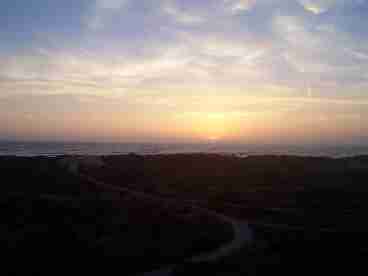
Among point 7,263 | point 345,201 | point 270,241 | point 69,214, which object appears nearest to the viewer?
point 7,263

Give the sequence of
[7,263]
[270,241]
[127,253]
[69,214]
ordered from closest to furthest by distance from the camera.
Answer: [7,263] → [127,253] → [270,241] → [69,214]

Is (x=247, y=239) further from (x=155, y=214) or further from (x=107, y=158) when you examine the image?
(x=107, y=158)

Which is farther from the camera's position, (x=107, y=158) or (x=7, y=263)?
(x=107, y=158)

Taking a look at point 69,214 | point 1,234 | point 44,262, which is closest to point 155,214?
point 69,214

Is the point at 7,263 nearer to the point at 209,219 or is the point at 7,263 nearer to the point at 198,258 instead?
the point at 198,258

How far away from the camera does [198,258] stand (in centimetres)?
1833

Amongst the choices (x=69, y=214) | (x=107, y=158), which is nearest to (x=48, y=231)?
(x=69, y=214)

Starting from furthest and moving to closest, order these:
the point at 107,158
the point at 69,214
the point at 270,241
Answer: the point at 107,158, the point at 69,214, the point at 270,241

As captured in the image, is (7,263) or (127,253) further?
(127,253)

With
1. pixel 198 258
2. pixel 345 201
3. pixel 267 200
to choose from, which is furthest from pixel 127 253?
pixel 345 201

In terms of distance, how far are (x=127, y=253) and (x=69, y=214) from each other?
10.5m

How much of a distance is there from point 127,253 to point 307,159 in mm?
75226

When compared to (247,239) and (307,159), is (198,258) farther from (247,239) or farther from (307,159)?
(307,159)

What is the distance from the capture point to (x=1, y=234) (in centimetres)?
2225
